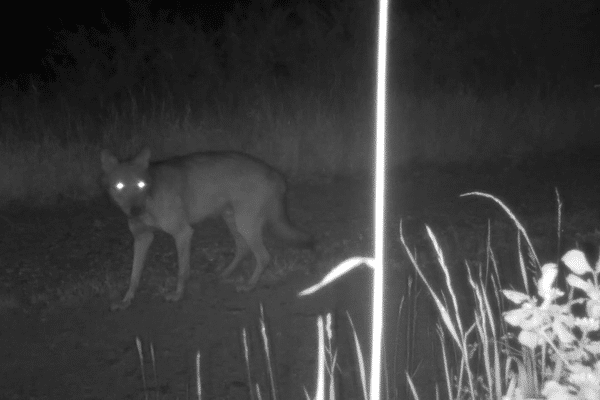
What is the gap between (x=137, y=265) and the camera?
282 inches

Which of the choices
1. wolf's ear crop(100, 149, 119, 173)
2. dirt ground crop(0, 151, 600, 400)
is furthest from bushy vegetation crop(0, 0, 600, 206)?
wolf's ear crop(100, 149, 119, 173)

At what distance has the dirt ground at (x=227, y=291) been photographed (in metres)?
5.57

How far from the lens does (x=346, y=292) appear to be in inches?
278

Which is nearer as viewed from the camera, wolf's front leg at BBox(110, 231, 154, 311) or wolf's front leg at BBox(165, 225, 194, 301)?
wolf's front leg at BBox(110, 231, 154, 311)

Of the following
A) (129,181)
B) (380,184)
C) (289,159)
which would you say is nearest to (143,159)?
(129,181)

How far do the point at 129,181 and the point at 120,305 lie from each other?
939 mm

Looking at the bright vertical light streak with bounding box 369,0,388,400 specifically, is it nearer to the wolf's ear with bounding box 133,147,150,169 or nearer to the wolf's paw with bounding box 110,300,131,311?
the wolf's paw with bounding box 110,300,131,311

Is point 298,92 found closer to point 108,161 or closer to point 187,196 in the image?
point 187,196

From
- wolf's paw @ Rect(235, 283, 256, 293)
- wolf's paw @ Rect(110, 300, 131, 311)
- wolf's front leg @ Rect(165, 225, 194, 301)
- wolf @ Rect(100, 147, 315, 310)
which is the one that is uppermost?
wolf @ Rect(100, 147, 315, 310)

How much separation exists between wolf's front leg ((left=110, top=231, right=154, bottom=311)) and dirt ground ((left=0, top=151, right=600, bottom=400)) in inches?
3.1

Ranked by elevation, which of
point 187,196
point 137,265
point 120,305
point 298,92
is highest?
point 298,92

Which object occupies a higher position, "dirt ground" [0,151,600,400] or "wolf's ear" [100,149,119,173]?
→ "wolf's ear" [100,149,119,173]

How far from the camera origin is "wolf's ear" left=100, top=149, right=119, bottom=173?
720 centimetres

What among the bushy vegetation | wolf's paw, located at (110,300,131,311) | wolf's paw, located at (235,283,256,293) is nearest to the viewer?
wolf's paw, located at (110,300,131,311)
